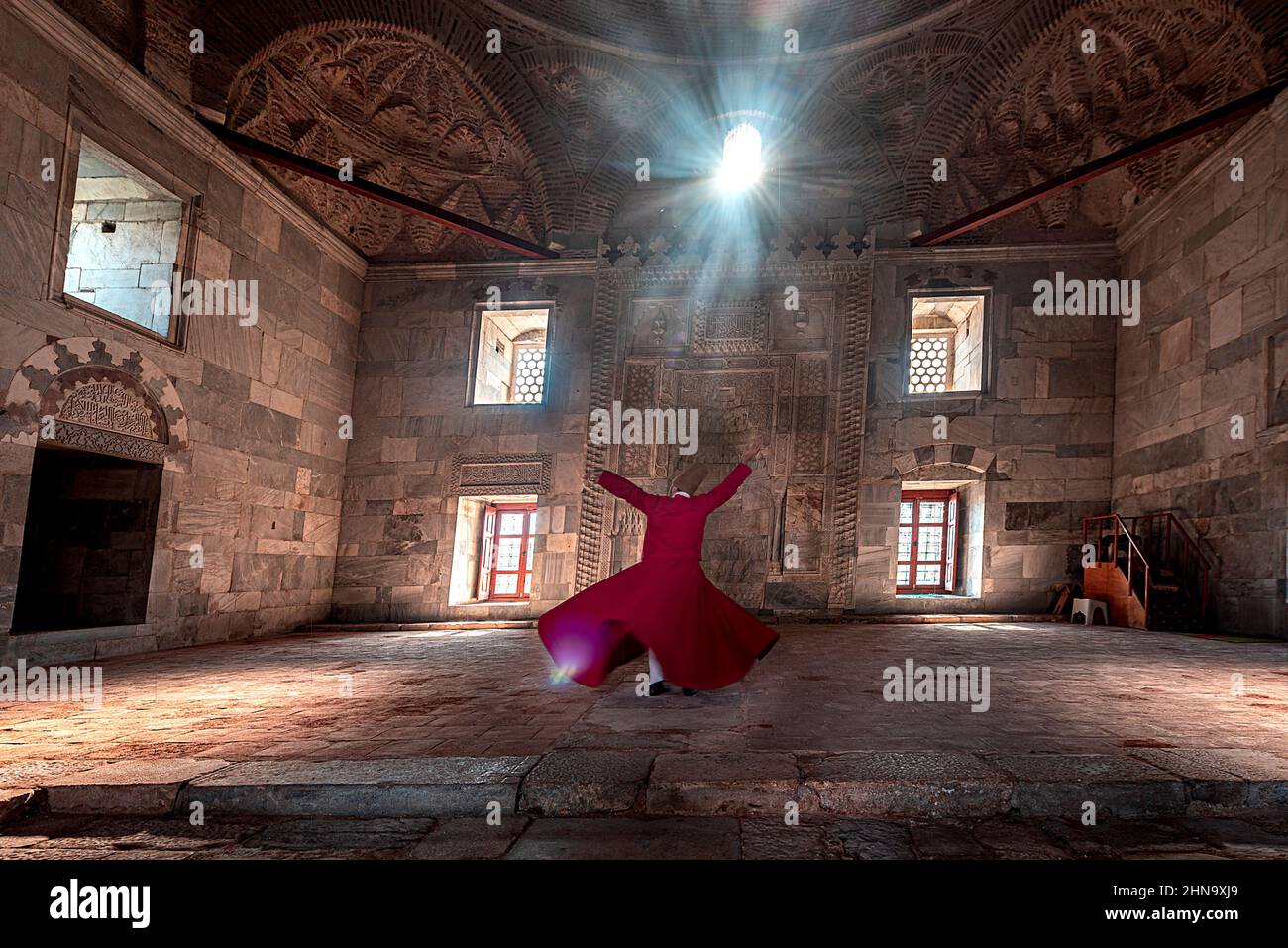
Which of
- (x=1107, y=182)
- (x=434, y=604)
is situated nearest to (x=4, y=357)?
(x=434, y=604)

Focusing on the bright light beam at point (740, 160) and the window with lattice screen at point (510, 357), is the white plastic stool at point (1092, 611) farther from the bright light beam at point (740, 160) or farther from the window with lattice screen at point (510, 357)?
the window with lattice screen at point (510, 357)

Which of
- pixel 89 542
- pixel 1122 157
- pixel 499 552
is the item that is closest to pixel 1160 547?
pixel 1122 157

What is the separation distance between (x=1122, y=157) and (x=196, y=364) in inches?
464

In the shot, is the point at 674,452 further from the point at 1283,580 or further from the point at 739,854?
the point at 739,854

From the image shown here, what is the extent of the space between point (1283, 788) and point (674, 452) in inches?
351

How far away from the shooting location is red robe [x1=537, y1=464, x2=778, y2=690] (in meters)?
5.10

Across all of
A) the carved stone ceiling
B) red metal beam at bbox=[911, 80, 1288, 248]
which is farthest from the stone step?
the carved stone ceiling

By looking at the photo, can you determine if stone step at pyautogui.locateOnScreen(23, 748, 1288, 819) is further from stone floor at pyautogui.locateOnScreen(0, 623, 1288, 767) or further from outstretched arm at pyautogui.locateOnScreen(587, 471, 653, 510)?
outstretched arm at pyautogui.locateOnScreen(587, 471, 653, 510)

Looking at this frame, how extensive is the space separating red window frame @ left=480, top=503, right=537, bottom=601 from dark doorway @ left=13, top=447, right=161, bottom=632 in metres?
5.20

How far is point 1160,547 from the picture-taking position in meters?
9.87

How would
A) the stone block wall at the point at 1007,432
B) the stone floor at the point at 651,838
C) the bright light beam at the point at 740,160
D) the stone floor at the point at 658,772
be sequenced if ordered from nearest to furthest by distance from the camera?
1. the stone floor at the point at 651,838
2. the stone floor at the point at 658,772
3. the stone block wall at the point at 1007,432
4. the bright light beam at the point at 740,160

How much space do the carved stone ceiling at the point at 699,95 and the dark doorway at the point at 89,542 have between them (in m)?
4.62

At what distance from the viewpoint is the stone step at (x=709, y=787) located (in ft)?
10.3

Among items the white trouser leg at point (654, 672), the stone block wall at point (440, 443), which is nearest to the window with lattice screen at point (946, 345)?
the stone block wall at point (440, 443)
